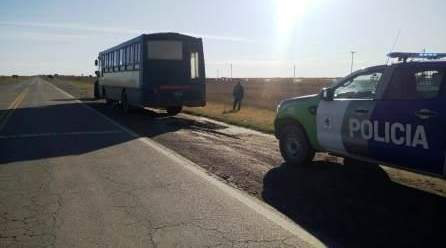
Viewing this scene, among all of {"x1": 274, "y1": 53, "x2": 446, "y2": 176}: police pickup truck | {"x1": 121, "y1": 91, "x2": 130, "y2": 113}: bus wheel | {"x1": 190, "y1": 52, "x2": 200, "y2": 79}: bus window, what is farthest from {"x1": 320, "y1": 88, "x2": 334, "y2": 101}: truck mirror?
{"x1": 121, "y1": 91, "x2": 130, "y2": 113}: bus wheel

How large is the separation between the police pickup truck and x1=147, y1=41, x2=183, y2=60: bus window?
1185 cm

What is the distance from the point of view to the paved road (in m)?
5.29

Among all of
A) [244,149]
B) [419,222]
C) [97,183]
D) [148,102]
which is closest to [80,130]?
[148,102]

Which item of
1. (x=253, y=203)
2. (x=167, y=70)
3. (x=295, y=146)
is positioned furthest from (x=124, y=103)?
(x=253, y=203)

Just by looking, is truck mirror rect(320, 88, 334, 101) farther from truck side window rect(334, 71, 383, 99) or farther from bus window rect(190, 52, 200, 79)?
bus window rect(190, 52, 200, 79)

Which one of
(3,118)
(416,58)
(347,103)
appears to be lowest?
(3,118)

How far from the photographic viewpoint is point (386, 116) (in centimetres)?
718

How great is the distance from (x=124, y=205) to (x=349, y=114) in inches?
140

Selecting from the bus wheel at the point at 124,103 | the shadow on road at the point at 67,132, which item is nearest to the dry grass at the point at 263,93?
the bus wheel at the point at 124,103

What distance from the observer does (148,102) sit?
20.4 m

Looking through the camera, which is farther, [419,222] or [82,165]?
[82,165]

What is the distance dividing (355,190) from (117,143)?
692cm

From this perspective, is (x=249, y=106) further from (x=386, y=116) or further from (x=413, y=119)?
(x=413, y=119)

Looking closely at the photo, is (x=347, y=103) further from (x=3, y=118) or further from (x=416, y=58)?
(x=3, y=118)
